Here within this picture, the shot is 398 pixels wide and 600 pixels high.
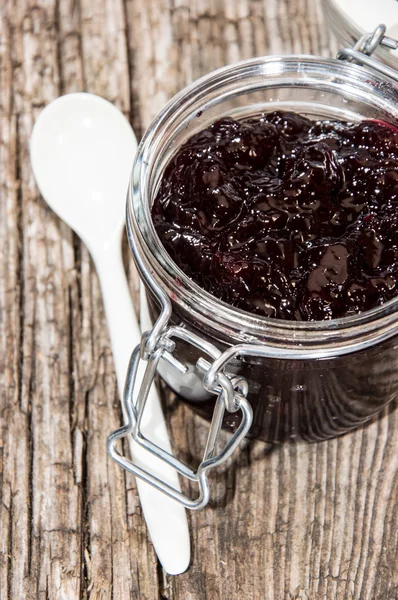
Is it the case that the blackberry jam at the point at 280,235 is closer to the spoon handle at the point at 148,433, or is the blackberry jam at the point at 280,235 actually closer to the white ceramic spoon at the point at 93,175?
the spoon handle at the point at 148,433

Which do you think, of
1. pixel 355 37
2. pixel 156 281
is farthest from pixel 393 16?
pixel 156 281

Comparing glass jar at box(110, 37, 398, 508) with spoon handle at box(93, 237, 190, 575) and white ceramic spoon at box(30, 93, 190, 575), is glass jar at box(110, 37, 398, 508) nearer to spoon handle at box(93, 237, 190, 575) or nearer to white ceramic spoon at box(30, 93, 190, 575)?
spoon handle at box(93, 237, 190, 575)

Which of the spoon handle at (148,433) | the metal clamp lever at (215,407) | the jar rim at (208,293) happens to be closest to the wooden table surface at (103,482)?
the spoon handle at (148,433)

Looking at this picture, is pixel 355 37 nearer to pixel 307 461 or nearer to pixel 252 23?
pixel 252 23

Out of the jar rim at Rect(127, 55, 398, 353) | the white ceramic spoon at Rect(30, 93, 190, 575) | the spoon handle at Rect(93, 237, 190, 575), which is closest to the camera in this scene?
the jar rim at Rect(127, 55, 398, 353)

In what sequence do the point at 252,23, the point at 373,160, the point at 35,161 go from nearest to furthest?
the point at 373,160 < the point at 35,161 < the point at 252,23


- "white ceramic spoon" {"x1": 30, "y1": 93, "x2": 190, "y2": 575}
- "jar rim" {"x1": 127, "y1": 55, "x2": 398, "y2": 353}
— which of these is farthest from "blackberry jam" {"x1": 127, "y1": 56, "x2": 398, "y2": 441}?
"white ceramic spoon" {"x1": 30, "y1": 93, "x2": 190, "y2": 575}
